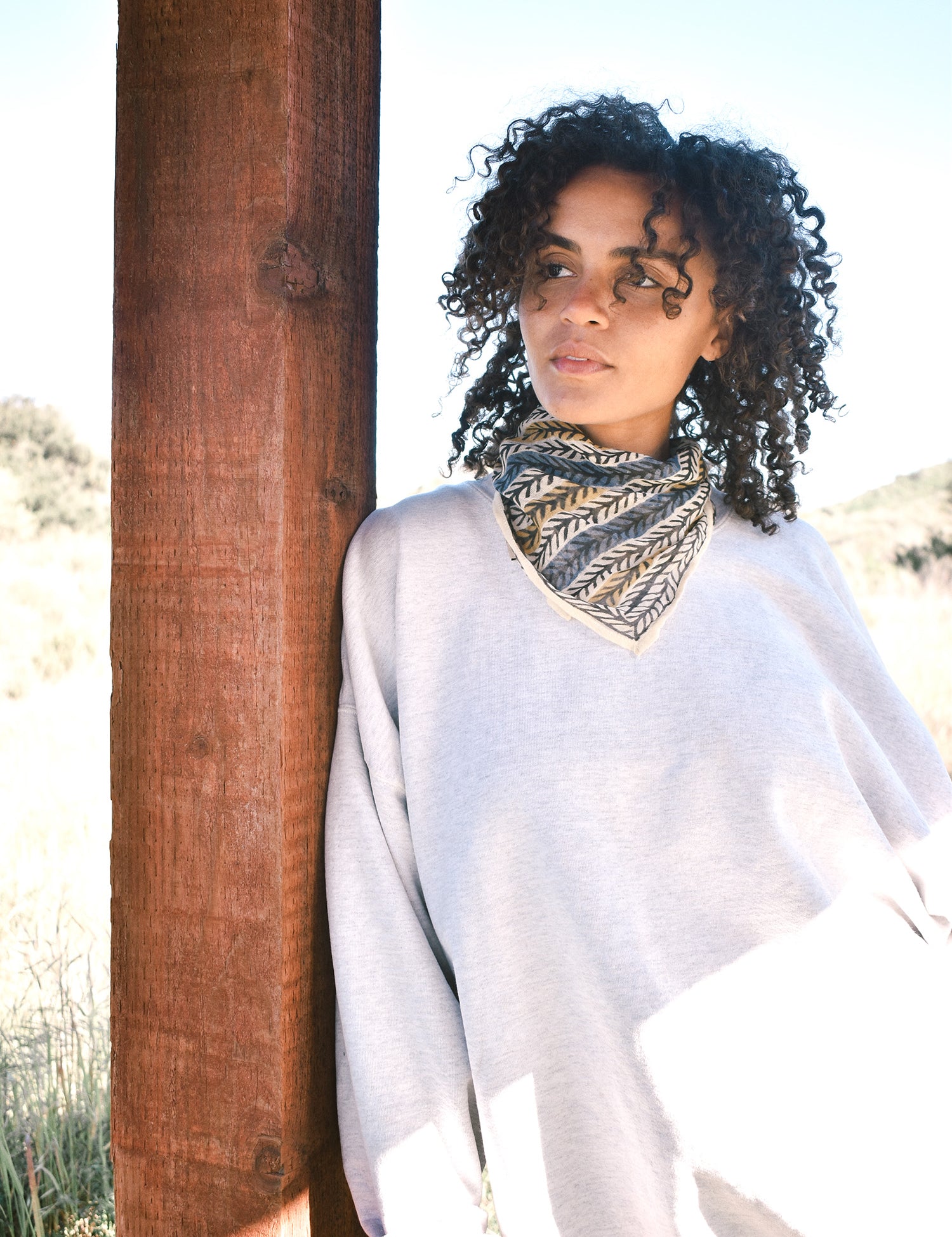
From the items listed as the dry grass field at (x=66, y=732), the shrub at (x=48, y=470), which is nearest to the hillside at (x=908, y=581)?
the dry grass field at (x=66, y=732)

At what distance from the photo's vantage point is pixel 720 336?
5.01ft

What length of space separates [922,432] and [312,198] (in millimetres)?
3780

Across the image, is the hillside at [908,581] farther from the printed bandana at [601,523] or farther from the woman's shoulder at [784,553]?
the printed bandana at [601,523]

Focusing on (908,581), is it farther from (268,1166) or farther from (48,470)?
(48,470)

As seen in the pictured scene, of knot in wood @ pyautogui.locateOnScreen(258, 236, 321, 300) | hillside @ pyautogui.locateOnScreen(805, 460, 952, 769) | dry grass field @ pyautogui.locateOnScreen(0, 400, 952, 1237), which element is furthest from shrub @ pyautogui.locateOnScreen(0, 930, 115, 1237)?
hillside @ pyautogui.locateOnScreen(805, 460, 952, 769)

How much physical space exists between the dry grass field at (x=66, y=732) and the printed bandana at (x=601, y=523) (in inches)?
66.2

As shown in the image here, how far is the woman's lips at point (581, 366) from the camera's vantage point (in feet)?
4.40

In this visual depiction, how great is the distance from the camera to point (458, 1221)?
1.10 metres

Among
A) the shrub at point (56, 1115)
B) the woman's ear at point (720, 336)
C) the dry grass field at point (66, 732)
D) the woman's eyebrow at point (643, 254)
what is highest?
the woman's eyebrow at point (643, 254)

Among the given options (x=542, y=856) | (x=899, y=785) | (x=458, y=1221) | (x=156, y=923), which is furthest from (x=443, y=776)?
(x=899, y=785)

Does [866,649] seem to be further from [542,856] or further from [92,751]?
[92,751]

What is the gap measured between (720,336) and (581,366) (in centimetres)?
32

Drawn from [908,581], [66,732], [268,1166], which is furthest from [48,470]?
[268,1166]

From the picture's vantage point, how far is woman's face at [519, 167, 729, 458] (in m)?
1.34
